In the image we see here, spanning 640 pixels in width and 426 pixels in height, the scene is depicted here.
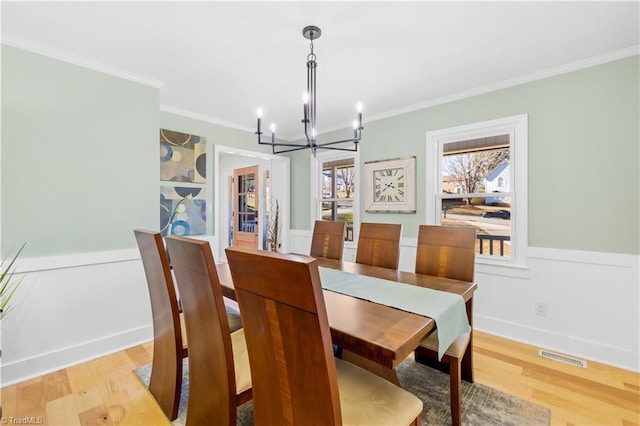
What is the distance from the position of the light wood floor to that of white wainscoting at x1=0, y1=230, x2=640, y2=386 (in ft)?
0.49

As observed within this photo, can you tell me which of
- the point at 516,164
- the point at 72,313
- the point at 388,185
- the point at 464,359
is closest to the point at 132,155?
the point at 72,313

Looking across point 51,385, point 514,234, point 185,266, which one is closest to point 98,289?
point 51,385

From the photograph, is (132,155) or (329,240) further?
(329,240)

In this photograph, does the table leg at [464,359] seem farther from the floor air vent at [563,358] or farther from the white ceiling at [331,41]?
the white ceiling at [331,41]

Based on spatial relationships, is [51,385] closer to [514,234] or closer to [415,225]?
[415,225]

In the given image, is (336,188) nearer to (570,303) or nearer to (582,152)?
(582,152)

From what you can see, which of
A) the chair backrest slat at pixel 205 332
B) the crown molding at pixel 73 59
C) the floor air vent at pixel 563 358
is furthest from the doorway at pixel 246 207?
the floor air vent at pixel 563 358

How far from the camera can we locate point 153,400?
6.24 feet

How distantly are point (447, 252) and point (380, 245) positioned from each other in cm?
60

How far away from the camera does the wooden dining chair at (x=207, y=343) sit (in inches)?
49.6

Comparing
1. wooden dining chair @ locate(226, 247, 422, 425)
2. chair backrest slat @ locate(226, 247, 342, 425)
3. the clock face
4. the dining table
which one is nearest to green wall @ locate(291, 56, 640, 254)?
the clock face

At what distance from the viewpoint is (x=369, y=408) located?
1.11 m

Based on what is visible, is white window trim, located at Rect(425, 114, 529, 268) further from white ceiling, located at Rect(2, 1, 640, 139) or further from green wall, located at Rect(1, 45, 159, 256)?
green wall, located at Rect(1, 45, 159, 256)

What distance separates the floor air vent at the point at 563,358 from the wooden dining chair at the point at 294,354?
1973 millimetres
